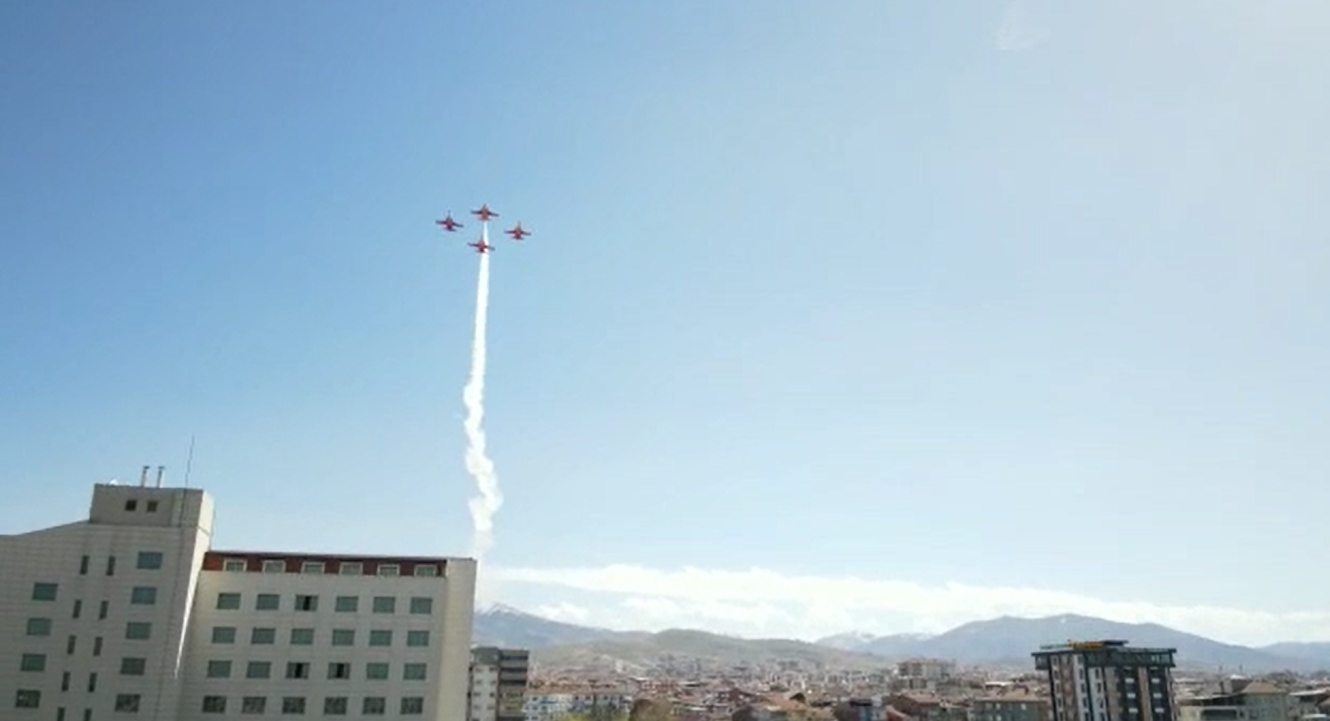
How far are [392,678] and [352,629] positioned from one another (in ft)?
17.9

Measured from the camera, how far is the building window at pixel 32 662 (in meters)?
71.8

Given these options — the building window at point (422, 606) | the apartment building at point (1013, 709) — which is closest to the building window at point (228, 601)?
the building window at point (422, 606)

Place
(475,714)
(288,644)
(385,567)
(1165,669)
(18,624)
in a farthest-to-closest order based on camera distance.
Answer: (475,714)
(1165,669)
(385,567)
(288,644)
(18,624)

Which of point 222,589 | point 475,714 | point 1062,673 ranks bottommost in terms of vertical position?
point 475,714

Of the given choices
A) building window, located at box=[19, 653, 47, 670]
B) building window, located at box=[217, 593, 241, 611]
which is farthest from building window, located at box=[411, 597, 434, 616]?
building window, located at box=[19, 653, 47, 670]

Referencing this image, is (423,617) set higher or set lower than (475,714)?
higher

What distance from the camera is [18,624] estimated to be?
2852 inches

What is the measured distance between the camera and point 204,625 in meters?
77.8

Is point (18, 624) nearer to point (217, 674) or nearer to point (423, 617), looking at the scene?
point (217, 674)

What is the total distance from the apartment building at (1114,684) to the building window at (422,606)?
380 feet

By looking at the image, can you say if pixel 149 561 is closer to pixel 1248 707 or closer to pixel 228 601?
pixel 228 601

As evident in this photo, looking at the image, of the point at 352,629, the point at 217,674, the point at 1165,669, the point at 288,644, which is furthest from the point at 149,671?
the point at 1165,669

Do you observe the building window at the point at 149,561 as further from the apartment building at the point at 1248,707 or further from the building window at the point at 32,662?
the apartment building at the point at 1248,707

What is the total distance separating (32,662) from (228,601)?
46.2 ft
